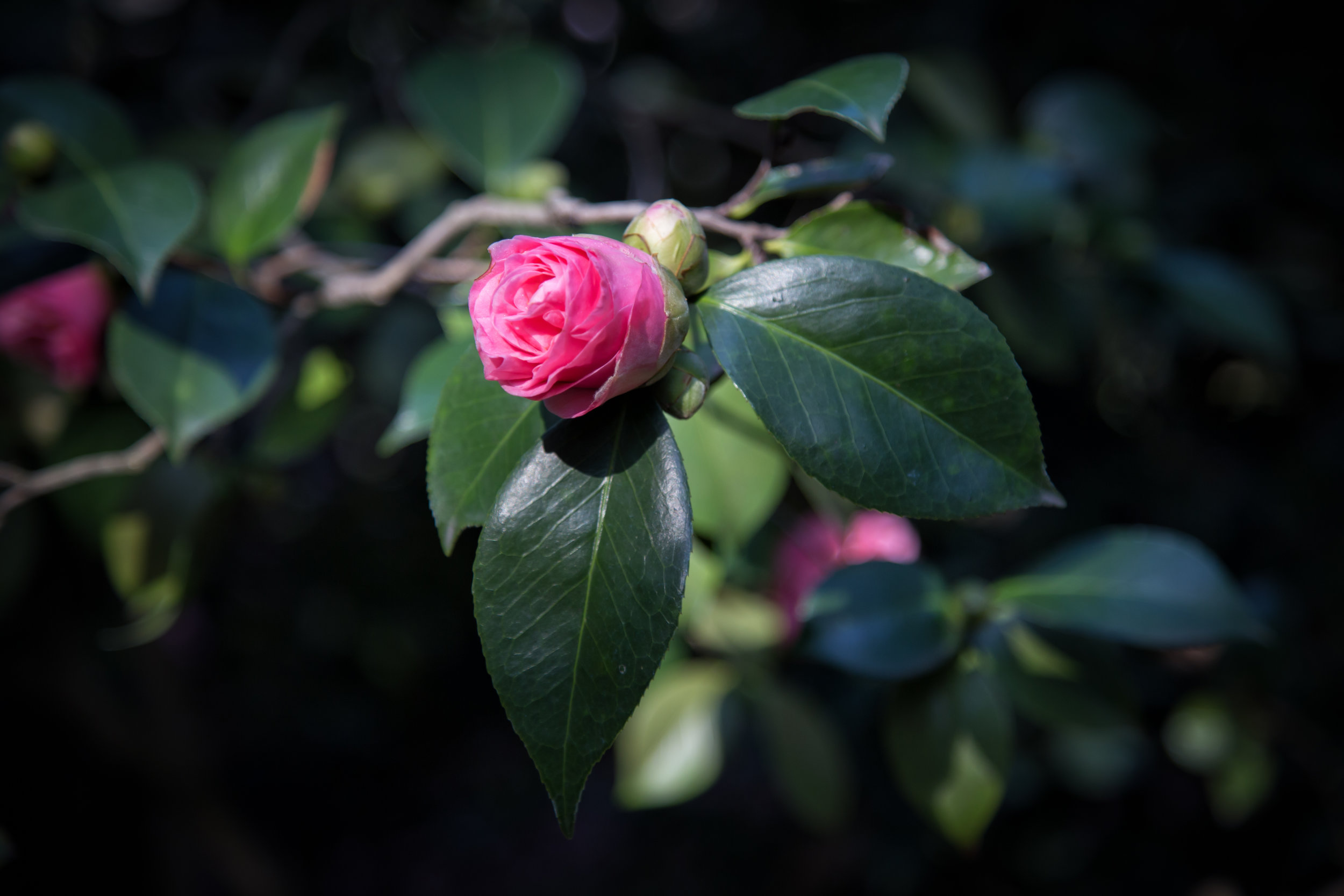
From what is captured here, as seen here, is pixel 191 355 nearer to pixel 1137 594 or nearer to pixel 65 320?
pixel 65 320

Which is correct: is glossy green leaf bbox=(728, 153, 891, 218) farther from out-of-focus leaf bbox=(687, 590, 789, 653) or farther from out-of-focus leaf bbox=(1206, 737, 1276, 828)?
out-of-focus leaf bbox=(1206, 737, 1276, 828)

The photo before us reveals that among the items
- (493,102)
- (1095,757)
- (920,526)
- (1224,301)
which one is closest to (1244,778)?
(1095,757)

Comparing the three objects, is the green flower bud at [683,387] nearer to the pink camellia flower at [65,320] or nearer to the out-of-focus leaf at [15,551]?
the pink camellia flower at [65,320]

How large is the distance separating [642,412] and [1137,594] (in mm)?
506

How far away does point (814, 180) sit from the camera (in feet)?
1.59

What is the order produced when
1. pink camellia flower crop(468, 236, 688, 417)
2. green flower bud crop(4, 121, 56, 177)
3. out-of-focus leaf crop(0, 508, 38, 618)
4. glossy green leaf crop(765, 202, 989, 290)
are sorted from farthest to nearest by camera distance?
1. out-of-focus leaf crop(0, 508, 38, 618)
2. green flower bud crop(4, 121, 56, 177)
3. glossy green leaf crop(765, 202, 989, 290)
4. pink camellia flower crop(468, 236, 688, 417)

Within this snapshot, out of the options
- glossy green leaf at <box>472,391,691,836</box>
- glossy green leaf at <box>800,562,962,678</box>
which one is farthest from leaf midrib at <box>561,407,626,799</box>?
glossy green leaf at <box>800,562,962,678</box>

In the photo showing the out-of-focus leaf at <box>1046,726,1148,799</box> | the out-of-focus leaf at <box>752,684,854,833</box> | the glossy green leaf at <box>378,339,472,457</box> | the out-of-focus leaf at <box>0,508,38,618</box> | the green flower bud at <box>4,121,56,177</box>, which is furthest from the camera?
the out-of-focus leaf at <box>1046,726,1148,799</box>

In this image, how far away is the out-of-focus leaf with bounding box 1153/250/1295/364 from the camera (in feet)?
3.39

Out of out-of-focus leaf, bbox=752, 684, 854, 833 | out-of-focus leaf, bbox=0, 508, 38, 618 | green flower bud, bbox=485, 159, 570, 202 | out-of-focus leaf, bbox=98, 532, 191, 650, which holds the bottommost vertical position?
out-of-focus leaf, bbox=752, 684, 854, 833

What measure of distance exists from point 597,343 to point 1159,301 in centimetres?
107

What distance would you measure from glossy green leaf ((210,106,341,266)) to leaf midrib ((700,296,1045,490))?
0.51m

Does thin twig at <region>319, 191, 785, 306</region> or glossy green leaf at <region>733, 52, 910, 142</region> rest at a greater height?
glossy green leaf at <region>733, 52, 910, 142</region>

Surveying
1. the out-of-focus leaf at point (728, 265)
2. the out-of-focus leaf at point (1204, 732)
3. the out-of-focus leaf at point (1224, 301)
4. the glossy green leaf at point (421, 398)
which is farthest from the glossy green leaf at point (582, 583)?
the out-of-focus leaf at point (1204, 732)
